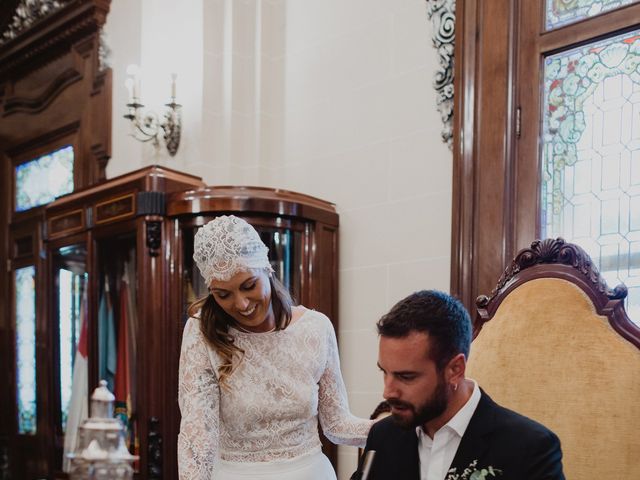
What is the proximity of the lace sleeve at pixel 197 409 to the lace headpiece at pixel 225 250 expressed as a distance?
0.87ft

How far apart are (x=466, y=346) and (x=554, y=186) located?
1678 millimetres

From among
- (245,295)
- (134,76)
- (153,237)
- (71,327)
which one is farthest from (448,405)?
(134,76)

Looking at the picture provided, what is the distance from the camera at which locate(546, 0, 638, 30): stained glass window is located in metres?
3.47

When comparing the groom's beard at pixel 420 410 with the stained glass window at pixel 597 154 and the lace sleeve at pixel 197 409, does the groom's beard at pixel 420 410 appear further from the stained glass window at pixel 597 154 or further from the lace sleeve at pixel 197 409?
the stained glass window at pixel 597 154

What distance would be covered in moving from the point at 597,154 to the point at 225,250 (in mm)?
1824

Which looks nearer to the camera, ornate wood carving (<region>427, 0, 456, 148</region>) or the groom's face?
the groom's face

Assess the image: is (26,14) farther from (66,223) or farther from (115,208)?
(115,208)

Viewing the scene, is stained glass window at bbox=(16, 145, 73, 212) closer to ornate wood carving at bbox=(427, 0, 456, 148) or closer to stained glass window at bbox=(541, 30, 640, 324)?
ornate wood carving at bbox=(427, 0, 456, 148)

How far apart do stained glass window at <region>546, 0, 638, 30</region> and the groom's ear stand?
6.74 feet

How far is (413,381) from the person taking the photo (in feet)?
6.75

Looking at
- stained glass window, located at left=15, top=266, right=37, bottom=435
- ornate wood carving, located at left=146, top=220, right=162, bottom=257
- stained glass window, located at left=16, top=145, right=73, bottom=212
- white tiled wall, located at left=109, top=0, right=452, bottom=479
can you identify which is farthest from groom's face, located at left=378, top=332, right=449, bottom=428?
stained glass window, located at left=15, top=266, right=37, bottom=435

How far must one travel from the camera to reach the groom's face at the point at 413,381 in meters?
2.05

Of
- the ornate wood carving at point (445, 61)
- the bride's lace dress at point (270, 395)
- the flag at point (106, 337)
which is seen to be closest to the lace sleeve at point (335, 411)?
the bride's lace dress at point (270, 395)

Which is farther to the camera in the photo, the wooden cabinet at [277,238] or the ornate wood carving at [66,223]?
the ornate wood carving at [66,223]
